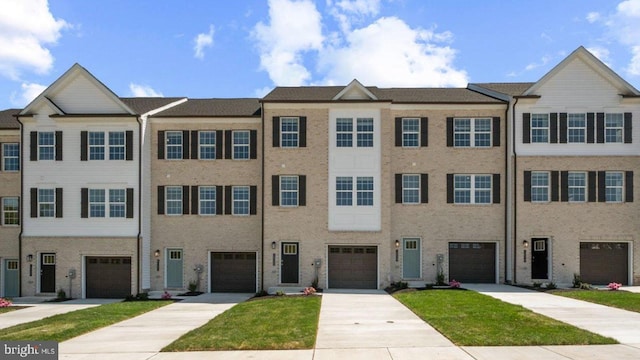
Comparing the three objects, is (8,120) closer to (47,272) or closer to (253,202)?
(47,272)

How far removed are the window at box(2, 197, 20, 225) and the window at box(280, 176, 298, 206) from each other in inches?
578

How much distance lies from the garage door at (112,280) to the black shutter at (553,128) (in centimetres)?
2266

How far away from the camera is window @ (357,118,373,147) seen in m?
24.5

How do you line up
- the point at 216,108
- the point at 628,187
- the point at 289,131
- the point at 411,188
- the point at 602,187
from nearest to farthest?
the point at 628,187, the point at 602,187, the point at 289,131, the point at 411,188, the point at 216,108

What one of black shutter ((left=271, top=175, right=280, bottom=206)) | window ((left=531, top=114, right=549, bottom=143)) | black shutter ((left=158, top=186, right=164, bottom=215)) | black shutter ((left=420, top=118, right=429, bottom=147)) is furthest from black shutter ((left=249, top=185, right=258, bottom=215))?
window ((left=531, top=114, right=549, bottom=143))

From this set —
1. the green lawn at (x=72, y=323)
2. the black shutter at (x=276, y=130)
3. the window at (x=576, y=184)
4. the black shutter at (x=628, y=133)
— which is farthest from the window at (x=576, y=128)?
the green lawn at (x=72, y=323)

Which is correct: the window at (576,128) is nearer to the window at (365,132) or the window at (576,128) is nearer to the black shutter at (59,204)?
the window at (365,132)

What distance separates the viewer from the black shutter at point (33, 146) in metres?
25.1

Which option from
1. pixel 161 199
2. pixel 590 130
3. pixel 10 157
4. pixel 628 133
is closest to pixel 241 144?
pixel 161 199

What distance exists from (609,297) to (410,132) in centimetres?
1165

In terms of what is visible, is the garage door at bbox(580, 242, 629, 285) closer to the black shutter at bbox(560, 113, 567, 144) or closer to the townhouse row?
the townhouse row

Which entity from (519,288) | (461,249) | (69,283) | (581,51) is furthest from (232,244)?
(581,51)

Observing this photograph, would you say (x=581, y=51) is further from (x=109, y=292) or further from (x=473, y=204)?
(x=109, y=292)

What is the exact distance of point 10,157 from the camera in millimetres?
26203
